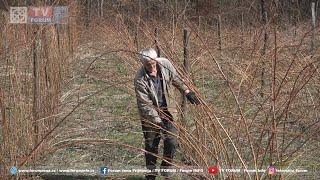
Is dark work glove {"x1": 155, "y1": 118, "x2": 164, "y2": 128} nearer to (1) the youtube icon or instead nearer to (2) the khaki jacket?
(2) the khaki jacket

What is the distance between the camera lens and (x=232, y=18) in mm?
11867

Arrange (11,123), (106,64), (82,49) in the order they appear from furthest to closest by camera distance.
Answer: (82,49) → (106,64) → (11,123)

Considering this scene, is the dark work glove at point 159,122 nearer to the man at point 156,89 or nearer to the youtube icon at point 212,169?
the man at point 156,89

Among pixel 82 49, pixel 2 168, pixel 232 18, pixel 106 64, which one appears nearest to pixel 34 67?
pixel 2 168

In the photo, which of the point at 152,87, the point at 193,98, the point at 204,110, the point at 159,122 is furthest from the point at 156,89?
the point at 204,110

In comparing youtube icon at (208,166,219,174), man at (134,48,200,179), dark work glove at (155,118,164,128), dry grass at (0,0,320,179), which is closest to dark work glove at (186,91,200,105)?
dry grass at (0,0,320,179)

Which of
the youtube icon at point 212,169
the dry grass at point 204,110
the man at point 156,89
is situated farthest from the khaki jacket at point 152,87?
the youtube icon at point 212,169

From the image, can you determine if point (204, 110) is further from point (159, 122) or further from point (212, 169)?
point (159, 122)

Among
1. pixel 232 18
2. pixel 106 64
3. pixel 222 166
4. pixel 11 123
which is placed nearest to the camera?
pixel 222 166

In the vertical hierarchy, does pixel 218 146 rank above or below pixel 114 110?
below

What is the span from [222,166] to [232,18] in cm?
997

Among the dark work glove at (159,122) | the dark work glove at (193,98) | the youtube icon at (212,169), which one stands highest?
the dark work glove at (193,98)

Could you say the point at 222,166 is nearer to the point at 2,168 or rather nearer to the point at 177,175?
the point at 177,175

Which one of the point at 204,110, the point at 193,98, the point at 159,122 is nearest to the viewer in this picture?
the point at 204,110
